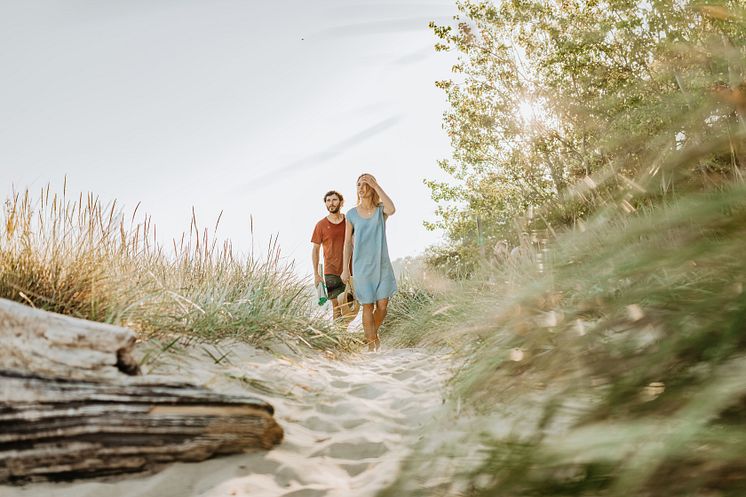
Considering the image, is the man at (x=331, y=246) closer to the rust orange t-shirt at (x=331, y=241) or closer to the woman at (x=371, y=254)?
the rust orange t-shirt at (x=331, y=241)

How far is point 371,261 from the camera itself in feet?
19.6

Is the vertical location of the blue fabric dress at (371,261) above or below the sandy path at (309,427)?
above

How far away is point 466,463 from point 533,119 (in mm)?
15405

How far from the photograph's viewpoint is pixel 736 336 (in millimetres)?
1035

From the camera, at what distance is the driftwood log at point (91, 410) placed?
1.99 meters

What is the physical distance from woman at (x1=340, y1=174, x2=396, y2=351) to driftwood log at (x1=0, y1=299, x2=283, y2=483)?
3707mm

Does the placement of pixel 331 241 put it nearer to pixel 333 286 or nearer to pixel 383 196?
pixel 333 286

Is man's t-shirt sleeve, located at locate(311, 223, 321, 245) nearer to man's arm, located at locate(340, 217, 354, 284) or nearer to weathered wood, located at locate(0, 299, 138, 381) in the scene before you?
man's arm, located at locate(340, 217, 354, 284)

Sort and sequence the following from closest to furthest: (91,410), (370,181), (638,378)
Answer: (638,378) < (91,410) < (370,181)

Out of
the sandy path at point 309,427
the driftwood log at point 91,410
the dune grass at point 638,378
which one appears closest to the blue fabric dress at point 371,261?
the sandy path at point 309,427

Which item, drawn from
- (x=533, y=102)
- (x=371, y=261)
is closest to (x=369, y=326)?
(x=371, y=261)

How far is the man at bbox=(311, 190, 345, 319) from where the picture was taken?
667 cm

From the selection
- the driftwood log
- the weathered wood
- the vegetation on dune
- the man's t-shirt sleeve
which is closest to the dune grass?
the vegetation on dune

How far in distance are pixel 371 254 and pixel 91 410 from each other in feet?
13.5
